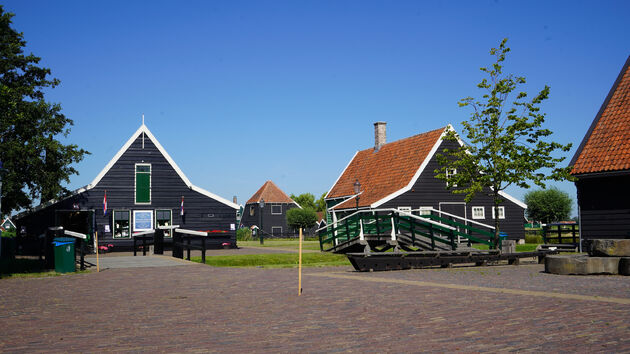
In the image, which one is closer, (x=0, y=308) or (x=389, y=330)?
(x=389, y=330)

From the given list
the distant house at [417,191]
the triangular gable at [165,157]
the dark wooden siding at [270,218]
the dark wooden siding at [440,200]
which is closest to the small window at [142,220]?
the triangular gable at [165,157]

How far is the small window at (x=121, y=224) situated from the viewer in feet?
111

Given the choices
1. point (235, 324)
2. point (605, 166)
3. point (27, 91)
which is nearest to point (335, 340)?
point (235, 324)

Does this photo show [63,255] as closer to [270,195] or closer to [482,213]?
[482,213]

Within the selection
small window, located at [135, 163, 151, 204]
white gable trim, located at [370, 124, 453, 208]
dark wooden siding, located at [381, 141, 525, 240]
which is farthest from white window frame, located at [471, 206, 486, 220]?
small window, located at [135, 163, 151, 204]

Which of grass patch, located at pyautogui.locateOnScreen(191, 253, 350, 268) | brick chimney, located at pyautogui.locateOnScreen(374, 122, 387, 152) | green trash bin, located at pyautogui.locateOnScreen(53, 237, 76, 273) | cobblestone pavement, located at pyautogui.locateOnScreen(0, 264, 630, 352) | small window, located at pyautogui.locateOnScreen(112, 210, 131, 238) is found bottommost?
grass patch, located at pyautogui.locateOnScreen(191, 253, 350, 268)

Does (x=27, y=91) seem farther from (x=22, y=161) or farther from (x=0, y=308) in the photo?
(x=0, y=308)

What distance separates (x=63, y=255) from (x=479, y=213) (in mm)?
26424

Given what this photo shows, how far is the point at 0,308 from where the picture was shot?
1015cm

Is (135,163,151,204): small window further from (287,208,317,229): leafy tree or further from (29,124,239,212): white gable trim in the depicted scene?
(287,208,317,229): leafy tree

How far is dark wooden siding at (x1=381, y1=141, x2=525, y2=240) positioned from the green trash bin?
66.2 ft

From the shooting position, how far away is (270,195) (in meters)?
83.2

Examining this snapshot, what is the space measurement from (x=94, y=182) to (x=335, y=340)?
29805mm

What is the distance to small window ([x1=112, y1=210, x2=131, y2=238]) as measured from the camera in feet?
111
